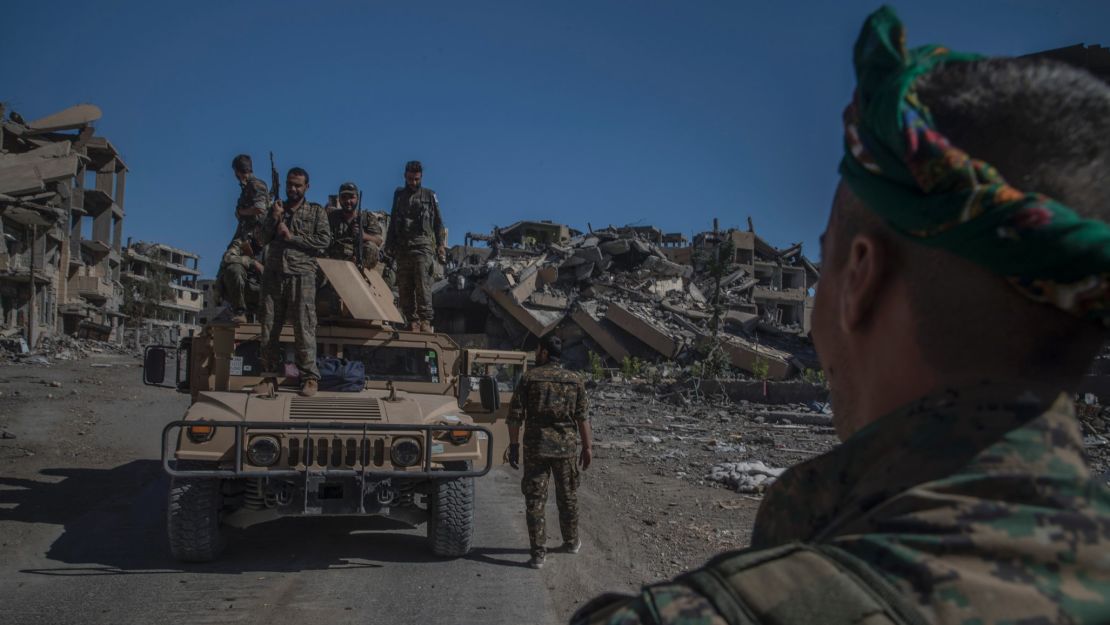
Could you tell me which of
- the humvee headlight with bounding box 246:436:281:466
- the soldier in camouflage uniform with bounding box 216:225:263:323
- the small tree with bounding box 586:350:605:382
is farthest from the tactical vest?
the small tree with bounding box 586:350:605:382

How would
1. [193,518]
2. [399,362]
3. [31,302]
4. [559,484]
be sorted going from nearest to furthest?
[193,518] → [559,484] → [399,362] → [31,302]

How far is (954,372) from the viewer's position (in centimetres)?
80

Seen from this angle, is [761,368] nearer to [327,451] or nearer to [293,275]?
[293,275]

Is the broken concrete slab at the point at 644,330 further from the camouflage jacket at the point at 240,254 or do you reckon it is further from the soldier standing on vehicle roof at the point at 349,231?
the camouflage jacket at the point at 240,254

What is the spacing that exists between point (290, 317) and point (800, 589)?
6456 millimetres

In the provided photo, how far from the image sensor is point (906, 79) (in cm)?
79

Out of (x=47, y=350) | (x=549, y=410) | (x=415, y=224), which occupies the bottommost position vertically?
(x=549, y=410)

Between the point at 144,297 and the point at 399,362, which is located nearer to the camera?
the point at 399,362

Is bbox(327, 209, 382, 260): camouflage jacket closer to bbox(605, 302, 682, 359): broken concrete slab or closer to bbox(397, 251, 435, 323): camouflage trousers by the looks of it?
bbox(397, 251, 435, 323): camouflage trousers

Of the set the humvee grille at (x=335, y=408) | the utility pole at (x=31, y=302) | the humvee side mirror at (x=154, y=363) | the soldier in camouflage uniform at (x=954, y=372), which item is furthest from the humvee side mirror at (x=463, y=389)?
the utility pole at (x=31, y=302)

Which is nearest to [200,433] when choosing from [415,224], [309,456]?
[309,456]

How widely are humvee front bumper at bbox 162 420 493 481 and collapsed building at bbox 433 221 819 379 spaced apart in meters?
15.8

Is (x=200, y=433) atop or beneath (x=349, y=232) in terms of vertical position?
beneath

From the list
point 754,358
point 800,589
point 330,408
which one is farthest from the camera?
point 754,358
